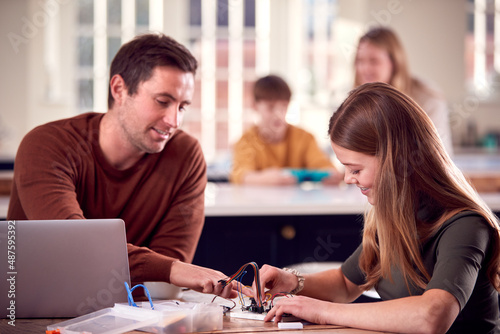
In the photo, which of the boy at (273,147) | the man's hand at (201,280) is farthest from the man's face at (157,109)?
the boy at (273,147)

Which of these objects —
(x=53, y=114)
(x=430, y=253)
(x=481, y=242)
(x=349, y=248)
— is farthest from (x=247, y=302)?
(x=53, y=114)

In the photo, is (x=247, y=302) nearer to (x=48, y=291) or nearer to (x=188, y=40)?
(x=48, y=291)

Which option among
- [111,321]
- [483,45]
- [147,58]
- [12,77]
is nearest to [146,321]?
[111,321]

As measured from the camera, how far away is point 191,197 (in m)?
1.85

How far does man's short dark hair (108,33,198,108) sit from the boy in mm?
1505

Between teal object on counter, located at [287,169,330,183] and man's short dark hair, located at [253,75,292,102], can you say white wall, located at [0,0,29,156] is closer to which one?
man's short dark hair, located at [253,75,292,102]

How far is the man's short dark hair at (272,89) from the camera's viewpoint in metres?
3.35

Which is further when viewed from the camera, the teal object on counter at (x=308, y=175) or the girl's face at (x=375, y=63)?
the teal object on counter at (x=308, y=175)

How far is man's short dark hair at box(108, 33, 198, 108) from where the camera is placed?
1.81m

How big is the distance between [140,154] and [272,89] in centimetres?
161

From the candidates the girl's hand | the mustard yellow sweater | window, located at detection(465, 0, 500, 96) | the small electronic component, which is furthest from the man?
window, located at detection(465, 0, 500, 96)

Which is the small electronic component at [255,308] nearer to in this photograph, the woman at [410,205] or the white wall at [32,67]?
the woman at [410,205]

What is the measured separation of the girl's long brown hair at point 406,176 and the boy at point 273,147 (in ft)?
6.27

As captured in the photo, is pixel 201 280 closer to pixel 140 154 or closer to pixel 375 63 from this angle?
pixel 140 154
